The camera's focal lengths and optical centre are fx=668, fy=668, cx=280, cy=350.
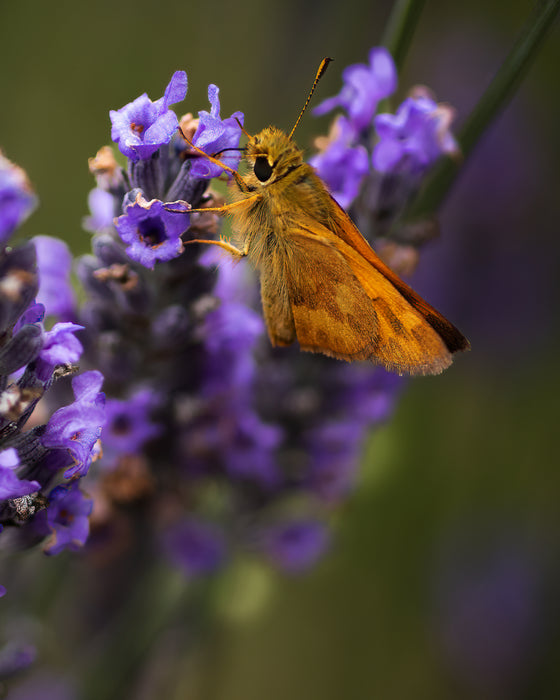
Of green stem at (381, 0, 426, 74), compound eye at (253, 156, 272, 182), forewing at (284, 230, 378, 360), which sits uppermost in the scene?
green stem at (381, 0, 426, 74)

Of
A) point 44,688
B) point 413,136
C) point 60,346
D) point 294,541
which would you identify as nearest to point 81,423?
point 60,346

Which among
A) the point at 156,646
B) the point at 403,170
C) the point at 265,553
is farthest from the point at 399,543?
the point at 403,170

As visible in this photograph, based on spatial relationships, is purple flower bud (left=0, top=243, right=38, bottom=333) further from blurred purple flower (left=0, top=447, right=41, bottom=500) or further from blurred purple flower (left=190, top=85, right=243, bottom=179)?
blurred purple flower (left=190, top=85, right=243, bottom=179)

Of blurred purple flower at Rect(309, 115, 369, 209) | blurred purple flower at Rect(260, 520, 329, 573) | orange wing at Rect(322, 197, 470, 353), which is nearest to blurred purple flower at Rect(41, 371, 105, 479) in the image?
orange wing at Rect(322, 197, 470, 353)

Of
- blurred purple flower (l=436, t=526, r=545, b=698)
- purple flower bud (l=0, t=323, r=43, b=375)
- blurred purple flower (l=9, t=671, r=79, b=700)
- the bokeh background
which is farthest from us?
blurred purple flower (l=436, t=526, r=545, b=698)

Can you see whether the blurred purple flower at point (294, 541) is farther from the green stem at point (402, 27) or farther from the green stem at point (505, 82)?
the green stem at point (402, 27)

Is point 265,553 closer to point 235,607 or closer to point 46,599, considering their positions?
point 235,607
